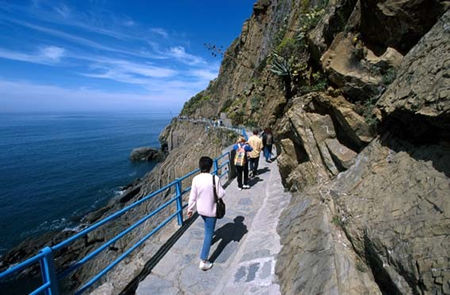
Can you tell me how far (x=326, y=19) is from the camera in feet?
19.9

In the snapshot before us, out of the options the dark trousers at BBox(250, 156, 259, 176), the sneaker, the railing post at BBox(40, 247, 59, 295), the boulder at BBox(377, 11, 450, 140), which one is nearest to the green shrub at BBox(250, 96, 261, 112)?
the dark trousers at BBox(250, 156, 259, 176)

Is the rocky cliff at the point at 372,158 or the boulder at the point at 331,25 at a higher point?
the boulder at the point at 331,25

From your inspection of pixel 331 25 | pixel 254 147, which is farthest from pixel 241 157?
pixel 331 25

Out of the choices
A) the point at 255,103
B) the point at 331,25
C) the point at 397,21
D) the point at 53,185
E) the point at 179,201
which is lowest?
the point at 53,185

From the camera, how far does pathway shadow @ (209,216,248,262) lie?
4.50 m

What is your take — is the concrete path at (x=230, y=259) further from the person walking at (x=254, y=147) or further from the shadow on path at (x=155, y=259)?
the person walking at (x=254, y=147)

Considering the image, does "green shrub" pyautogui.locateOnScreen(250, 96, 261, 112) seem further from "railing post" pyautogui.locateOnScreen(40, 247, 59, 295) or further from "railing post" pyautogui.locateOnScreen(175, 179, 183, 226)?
"railing post" pyautogui.locateOnScreen(40, 247, 59, 295)

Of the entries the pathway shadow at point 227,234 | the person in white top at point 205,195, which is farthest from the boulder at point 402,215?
the pathway shadow at point 227,234

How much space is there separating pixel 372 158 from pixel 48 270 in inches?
182

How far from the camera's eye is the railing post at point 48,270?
2.68m

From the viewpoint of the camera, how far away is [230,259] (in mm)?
4281

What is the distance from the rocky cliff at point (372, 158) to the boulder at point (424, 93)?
0.01 m

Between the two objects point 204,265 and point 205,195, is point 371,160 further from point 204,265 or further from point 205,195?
point 204,265

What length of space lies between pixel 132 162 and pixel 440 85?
42858mm
